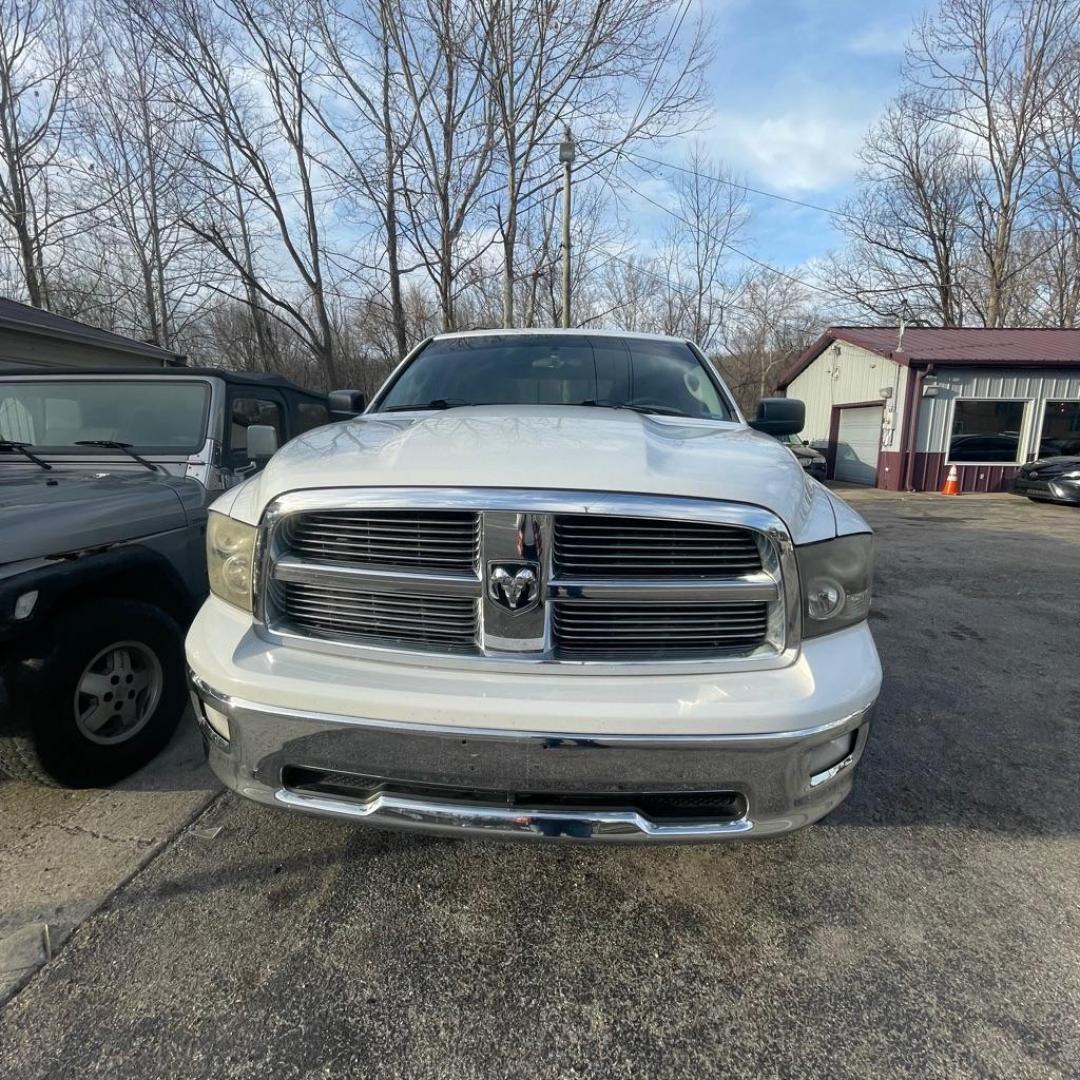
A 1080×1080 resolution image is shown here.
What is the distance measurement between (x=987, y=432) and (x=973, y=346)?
242cm

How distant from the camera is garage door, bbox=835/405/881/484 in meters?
17.1

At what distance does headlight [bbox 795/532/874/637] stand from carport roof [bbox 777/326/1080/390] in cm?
1623

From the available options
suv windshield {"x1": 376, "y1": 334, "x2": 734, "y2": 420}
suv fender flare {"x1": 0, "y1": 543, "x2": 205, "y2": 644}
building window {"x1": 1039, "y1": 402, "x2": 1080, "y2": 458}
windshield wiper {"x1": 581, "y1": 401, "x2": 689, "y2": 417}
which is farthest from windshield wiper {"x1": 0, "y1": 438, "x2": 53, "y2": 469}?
building window {"x1": 1039, "y1": 402, "x2": 1080, "y2": 458}

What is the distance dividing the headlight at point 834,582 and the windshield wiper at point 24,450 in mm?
3733

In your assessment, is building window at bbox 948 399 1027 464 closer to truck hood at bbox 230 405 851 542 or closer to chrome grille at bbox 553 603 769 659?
truck hood at bbox 230 405 851 542

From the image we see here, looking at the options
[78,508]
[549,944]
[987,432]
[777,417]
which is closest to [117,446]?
[78,508]

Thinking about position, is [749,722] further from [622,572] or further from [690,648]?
[622,572]

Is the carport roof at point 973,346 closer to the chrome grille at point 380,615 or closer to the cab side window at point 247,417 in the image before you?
the cab side window at point 247,417

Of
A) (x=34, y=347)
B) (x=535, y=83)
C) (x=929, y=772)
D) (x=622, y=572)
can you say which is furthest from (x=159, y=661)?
(x=535, y=83)

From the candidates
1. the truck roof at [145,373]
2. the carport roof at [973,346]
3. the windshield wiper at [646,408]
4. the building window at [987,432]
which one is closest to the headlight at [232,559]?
the windshield wiper at [646,408]

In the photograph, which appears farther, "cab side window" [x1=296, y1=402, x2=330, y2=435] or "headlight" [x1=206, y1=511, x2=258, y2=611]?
"cab side window" [x1=296, y1=402, x2=330, y2=435]

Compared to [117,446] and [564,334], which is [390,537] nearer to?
[564,334]

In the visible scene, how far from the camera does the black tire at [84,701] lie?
87.7 inches

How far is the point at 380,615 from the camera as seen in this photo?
5.68 ft
